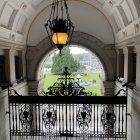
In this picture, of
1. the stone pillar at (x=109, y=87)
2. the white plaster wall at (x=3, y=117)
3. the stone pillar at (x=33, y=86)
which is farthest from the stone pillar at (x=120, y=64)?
the white plaster wall at (x=3, y=117)

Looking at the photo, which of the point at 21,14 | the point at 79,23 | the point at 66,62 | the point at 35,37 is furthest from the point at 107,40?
the point at 66,62

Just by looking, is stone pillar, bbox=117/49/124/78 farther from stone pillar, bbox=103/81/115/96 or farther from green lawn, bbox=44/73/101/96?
green lawn, bbox=44/73/101/96

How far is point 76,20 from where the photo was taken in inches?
446

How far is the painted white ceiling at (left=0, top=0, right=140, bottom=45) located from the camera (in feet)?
29.3

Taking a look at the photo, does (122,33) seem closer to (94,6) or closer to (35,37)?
(94,6)

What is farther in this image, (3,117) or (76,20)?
(76,20)

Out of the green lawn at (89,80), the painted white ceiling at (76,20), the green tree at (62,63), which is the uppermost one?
the painted white ceiling at (76,20)

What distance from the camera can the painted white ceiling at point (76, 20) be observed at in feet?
29.3

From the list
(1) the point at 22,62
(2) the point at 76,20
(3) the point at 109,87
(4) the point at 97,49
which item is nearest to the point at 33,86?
(1) the point at 22,62

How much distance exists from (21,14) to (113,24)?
447cm

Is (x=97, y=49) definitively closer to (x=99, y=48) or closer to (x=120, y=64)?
(x=99, y=48)

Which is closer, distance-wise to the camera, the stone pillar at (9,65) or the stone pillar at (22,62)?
the stone pillar at (9,65)

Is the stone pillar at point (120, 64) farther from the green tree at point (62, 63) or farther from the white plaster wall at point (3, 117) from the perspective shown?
the green tree at point (62, 63)

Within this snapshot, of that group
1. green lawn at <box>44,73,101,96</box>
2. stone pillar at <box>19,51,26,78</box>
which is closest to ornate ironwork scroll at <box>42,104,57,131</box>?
stone pillar at <box>19,51,26,78</box>
